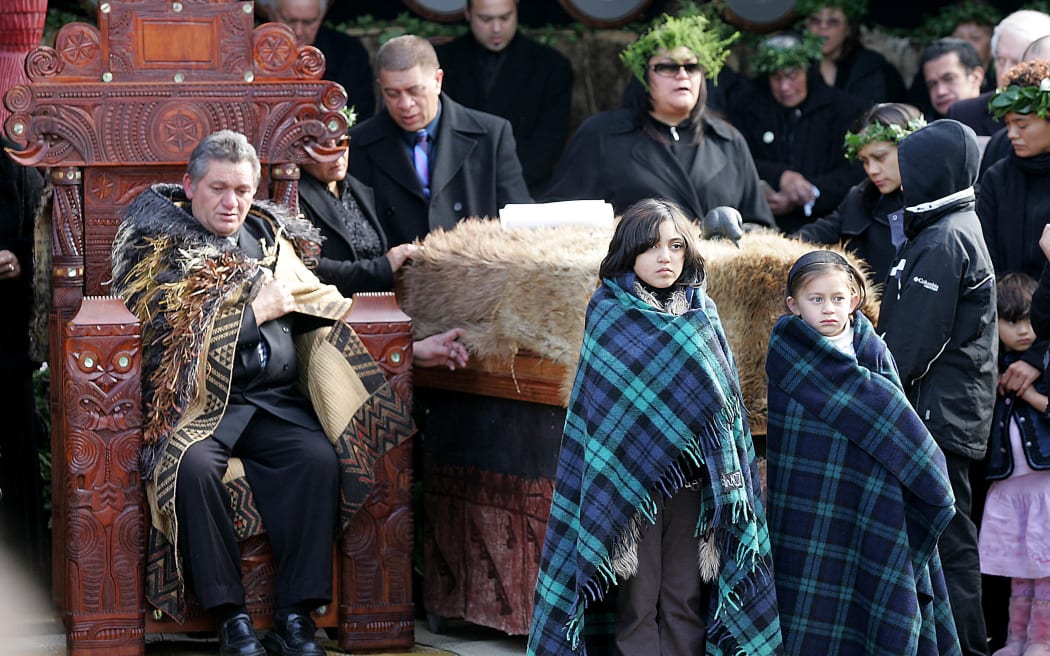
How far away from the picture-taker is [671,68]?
18.9 ft

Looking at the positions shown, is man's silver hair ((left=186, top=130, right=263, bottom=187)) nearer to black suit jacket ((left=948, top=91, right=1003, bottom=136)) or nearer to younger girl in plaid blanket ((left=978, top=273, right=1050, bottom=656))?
younger girl in plaid blanket ((left=978, top=273, right=1050, bottom=656))

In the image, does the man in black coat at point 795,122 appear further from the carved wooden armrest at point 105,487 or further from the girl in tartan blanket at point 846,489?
Result: the carved wooden armrest at point 105,487

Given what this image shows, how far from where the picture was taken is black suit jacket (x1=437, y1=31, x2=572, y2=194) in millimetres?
7441

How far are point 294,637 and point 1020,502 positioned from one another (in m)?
2.44

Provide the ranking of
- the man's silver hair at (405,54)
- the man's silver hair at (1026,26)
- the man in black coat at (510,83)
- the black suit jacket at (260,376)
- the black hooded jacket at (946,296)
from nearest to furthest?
the black hooded jacket at (946,296)
the black suit jacket at (260,376)
the man's silver hair at (405,54)
the man's silver hair at (1026,26)
the man in black coat at (510,83)

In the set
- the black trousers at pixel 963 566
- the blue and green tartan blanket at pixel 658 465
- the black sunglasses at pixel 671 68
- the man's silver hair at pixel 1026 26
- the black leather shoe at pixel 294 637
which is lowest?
the black leather shoe at pixel 294 637

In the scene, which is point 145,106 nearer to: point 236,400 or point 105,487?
point 236,400

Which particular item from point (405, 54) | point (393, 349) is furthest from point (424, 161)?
point (393, 349)

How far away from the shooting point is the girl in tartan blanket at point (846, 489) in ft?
12.8

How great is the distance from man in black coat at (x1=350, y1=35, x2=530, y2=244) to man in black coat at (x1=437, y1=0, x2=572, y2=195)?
1590 mm

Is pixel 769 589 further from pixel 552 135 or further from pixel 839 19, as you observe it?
pixel 839 19

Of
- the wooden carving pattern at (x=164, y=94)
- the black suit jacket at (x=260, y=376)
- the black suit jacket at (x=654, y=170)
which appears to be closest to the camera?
the black suit jacket at (x=260, y=376)

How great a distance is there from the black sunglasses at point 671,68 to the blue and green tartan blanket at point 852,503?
79.0 inches

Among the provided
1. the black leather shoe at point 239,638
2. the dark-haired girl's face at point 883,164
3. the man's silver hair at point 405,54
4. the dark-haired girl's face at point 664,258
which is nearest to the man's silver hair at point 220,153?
the man's silver hair at point 405,54
